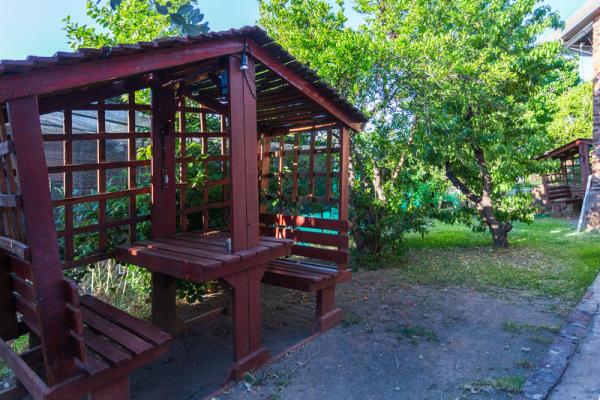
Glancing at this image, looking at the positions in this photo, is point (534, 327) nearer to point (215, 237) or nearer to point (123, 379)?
point (215, 237)

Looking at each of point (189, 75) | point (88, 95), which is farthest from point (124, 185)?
point (189, 75)

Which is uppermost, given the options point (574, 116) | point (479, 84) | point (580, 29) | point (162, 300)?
point (580, 29)

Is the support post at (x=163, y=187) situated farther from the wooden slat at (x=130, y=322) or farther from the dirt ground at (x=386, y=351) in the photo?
the wooden slat at (x=130, y=322)

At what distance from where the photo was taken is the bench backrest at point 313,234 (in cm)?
448

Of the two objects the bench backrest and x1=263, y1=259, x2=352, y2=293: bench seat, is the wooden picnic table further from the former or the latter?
the bench backrest

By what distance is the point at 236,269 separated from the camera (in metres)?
3.21

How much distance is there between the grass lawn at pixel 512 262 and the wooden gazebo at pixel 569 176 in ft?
15.1

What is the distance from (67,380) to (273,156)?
350cm

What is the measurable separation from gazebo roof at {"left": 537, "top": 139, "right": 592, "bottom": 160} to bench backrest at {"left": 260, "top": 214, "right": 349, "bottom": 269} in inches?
435

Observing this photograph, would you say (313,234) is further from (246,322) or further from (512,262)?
(512,262)

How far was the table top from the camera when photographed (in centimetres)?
303

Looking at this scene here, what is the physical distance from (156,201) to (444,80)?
15.6 ft

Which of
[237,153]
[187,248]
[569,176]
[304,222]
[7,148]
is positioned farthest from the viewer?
[569,176]

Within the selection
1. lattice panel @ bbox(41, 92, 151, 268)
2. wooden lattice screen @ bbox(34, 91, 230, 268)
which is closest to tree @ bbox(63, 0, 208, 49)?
wooden lattice screen @ bbox(34, 91, 230, 268)
